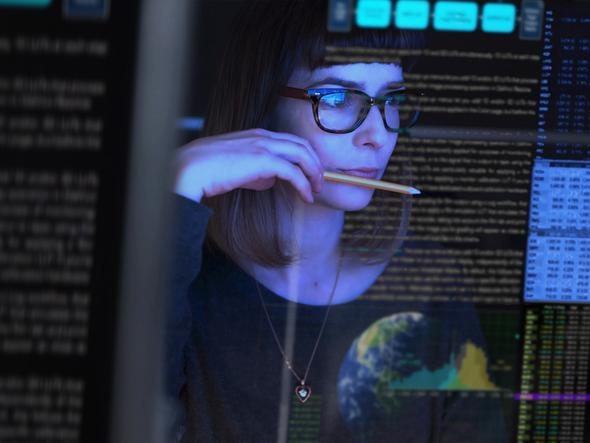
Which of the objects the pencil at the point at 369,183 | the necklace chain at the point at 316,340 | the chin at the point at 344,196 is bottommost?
the necklace chain at the point at 316,340

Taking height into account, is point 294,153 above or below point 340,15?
below

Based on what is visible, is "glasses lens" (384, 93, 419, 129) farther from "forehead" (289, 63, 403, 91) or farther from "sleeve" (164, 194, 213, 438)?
"sleeve" (164, 194, 213, 438)

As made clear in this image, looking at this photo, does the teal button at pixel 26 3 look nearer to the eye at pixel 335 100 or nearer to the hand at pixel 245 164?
the hand at pixel 245 164

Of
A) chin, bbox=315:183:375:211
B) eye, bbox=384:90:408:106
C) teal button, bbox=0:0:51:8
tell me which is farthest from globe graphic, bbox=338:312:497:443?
teal button, bbox=0:0:51:8

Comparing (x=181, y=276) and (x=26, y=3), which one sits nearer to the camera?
(x=26, y=3)

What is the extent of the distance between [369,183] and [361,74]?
0.12 meters

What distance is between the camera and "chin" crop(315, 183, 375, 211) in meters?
0.96

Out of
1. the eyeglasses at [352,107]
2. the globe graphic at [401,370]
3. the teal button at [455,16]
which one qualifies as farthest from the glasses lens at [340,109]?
the globe graphic at [401,370]

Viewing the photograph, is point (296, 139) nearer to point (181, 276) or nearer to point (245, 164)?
point (245, 164)

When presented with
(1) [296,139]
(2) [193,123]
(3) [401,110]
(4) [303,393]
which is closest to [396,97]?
(3) [401,110]

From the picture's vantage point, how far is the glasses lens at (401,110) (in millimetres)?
953

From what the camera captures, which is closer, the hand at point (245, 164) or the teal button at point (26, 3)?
the teal button at point (26, 3)

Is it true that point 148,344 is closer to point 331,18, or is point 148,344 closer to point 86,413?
point 86,413

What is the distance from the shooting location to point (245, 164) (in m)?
0.94
